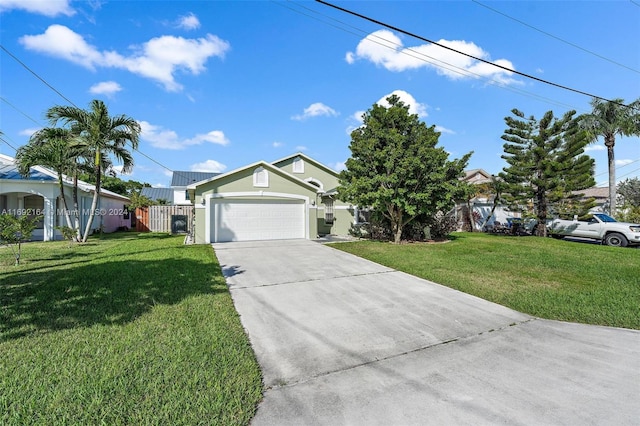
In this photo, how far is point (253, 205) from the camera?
13.2 meters

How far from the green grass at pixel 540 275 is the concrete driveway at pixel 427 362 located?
0.58 m

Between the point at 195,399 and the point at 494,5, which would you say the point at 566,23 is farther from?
the point at 195,399

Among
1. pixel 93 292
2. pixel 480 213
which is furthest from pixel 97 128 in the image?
pixel 480 213

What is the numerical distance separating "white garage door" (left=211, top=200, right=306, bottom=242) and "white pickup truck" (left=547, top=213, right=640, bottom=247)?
13077mm

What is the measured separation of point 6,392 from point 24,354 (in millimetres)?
790

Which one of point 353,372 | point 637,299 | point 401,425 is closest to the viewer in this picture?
point 401,425

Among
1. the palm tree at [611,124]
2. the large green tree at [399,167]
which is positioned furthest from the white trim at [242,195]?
the palm tree at [611,124]

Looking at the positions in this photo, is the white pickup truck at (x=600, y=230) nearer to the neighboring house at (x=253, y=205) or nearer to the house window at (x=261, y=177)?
the neighboring house at (x=253, y=205)

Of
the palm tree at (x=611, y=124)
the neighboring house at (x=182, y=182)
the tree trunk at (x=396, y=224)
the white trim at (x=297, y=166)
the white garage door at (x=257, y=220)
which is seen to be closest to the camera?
the tree trunk at (x=396, y=224)

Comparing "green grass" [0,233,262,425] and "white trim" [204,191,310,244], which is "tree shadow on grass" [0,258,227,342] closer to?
"green grass" [0,233,262,425]

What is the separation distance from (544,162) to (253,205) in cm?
1419

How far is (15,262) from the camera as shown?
765 cm

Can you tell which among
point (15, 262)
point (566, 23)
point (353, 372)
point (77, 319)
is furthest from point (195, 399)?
point (566, 23)

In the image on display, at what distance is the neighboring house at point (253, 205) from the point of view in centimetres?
1230
